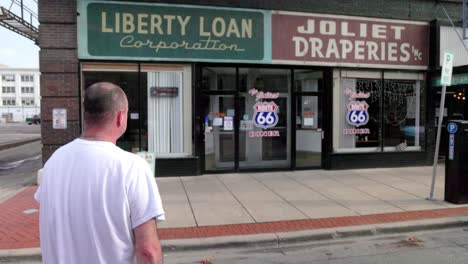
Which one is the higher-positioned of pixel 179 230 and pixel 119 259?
pixel 119 259

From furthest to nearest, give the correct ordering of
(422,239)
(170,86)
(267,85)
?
1. (267,85)
2. (170,86)
3. (422,239)

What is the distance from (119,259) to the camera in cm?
193

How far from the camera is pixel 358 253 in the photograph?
18.1ft

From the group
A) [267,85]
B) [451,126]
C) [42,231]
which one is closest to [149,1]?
[267,85]

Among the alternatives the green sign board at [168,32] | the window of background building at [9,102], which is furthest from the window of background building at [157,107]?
the window of background building at [9,102]

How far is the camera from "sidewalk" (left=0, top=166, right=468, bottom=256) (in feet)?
19.7

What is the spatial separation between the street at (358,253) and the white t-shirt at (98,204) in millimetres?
3452

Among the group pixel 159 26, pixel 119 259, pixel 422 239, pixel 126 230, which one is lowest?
pixel 422 239

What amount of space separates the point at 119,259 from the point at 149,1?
9.18 m

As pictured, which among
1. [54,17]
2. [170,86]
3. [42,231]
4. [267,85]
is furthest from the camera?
[267,85]

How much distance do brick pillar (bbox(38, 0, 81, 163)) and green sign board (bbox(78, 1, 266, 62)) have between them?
0.88 feet

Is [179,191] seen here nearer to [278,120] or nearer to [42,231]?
[278,120]

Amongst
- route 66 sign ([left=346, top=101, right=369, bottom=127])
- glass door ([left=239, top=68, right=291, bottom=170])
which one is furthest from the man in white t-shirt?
route 66 sign ([left=346, top=101, right=369, bottom=127])

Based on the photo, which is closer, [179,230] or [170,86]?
[179,230]
